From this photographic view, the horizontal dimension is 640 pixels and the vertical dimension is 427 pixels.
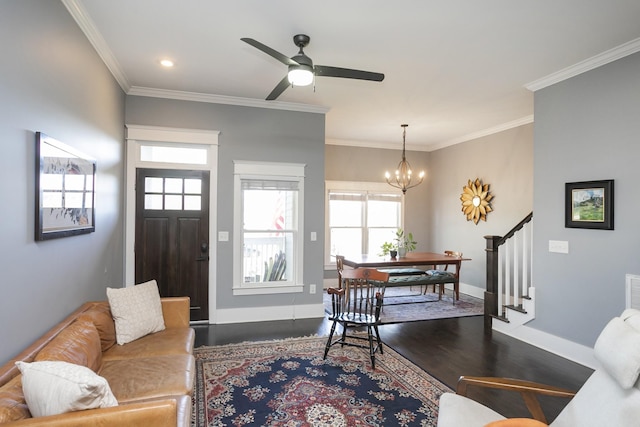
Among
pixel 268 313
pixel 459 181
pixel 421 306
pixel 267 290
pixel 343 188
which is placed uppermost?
pixel 459 181

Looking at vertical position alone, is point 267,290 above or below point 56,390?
below

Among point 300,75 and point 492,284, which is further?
point 492,284

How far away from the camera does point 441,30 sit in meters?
2.93

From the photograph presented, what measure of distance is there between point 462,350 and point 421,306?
1904 mm

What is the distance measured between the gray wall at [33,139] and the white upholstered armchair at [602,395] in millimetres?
2368

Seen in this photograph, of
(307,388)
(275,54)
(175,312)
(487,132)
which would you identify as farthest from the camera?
(487,132)

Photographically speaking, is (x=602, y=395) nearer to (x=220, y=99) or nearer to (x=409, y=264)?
(x=409, y=264)

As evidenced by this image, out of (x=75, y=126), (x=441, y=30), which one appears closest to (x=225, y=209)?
(x=75, y=126)

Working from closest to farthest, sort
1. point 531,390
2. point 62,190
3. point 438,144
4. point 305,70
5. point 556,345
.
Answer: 1. point 531,390
2. point 62,190
3. point 305,70
4. point 556,345
5. point 438,144

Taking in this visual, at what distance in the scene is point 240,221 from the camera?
4723mm

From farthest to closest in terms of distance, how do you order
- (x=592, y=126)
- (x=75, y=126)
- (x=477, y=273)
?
(x=477, y=273), (x=592, y=126), (x=75, y=126)

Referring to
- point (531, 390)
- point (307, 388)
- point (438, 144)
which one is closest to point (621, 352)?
point (531, 390)

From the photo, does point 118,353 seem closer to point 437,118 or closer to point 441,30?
point 441,30

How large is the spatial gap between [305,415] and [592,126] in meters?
3.81
